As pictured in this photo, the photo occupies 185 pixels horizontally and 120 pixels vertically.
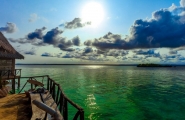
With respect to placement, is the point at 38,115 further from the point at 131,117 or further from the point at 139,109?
the point at 139,109

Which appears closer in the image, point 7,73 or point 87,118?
point 87,118

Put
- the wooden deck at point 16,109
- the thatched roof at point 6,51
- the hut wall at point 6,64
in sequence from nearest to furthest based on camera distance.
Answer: the wooden deck at point 16,109, the thatched roof at point 6,51, the hut wall at point 6,64

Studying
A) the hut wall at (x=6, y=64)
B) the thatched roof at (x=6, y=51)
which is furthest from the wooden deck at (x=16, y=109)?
the hut wall at (x=6, y=64)

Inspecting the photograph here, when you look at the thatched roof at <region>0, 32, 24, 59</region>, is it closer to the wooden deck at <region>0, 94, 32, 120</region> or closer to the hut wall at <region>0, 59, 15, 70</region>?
the hut wall at <region>0, 59, 15, 70</region>

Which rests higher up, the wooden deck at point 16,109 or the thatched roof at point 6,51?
the thatched roof at point 6,51

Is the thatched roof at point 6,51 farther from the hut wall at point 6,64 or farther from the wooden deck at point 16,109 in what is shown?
the wooden deck at point 16,109

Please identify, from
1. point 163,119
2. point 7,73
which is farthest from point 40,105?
point 7,73

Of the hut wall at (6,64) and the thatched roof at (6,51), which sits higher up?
the thatched roof at (6,51)

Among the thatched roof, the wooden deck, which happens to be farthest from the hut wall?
the wooden deck

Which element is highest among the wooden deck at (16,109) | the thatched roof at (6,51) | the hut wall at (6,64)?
the thatched roof at (6,51)

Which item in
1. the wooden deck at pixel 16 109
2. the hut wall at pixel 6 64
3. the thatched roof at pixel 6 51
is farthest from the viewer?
the hut wall at pixel 6 64

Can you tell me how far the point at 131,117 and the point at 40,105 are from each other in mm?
11882

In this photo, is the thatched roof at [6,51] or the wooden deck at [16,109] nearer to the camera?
the wooden deck at [16,109]

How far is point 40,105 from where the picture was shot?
14.3ft
